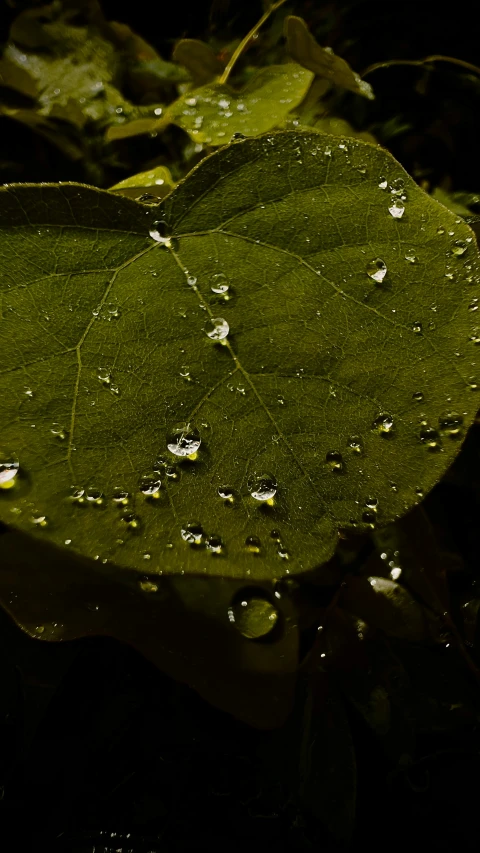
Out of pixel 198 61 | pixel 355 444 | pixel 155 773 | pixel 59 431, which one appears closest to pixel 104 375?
pixel 59 431

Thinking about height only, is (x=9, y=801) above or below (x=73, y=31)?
below

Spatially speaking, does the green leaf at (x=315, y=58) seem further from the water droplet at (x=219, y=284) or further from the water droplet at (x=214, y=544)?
the water droplet at (x=214, y=544)

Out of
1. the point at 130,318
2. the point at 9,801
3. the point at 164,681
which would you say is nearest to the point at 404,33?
the point at 130,318

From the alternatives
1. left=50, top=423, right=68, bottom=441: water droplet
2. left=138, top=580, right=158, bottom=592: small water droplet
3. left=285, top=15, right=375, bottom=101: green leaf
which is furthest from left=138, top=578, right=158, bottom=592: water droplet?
left=285, top=15, right=375, bottom=101: green leaf

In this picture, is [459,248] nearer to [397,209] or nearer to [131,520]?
[397,209]

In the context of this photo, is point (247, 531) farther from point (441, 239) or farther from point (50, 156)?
point (50, 156)

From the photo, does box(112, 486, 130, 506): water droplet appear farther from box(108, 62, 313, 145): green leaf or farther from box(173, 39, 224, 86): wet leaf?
box(173, 39, 224, 86): wet leaf

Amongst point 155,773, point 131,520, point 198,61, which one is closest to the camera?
point 131,520
